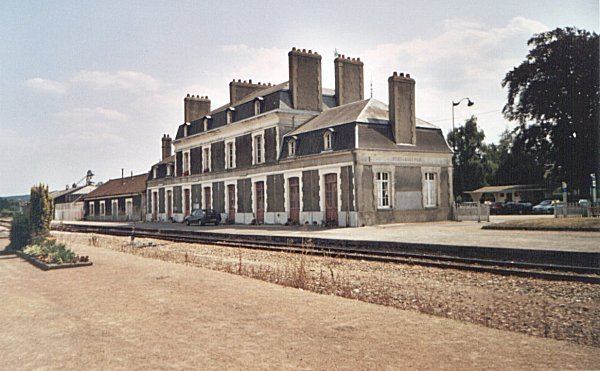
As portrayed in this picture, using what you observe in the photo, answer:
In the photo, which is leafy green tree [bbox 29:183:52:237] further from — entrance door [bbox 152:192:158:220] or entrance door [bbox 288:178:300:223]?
entrance door [bbox 152:192:158:220]

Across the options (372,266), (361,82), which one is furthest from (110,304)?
(361,82)

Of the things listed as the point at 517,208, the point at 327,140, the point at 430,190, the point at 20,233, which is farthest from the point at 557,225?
the point at 517,208

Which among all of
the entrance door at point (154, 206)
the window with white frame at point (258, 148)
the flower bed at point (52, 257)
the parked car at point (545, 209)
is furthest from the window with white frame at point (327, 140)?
the entrance door at point (154, 206)

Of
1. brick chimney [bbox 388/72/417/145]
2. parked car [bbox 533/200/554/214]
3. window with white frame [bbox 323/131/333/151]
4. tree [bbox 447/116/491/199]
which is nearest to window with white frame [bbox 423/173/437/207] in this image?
brick chimney [bbox 388/72/417/145]

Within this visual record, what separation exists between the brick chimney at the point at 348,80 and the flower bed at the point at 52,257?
22.5m

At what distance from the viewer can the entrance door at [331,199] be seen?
25719 mm

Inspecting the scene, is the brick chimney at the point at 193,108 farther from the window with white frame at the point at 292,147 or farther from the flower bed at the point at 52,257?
the flower bed at the point at 52,257

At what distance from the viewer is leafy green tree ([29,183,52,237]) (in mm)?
17766

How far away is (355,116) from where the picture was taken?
84.8 ft

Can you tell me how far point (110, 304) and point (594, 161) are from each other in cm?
3282

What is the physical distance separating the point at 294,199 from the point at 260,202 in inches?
159

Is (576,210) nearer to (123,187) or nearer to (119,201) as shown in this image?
(119,201)

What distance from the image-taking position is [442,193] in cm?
2758

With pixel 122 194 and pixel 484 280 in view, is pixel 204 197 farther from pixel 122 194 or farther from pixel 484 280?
pixel 484 280
